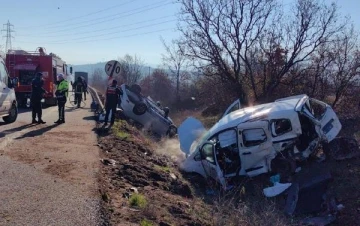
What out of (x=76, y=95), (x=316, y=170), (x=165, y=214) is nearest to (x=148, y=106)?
(x=76, y=95)

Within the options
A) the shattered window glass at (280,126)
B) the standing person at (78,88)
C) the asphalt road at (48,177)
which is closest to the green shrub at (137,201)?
the asphalt road at (48,177)

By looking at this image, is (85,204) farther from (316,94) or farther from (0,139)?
(316,94)

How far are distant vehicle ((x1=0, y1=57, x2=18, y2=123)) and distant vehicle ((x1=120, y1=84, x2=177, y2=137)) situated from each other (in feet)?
14.6

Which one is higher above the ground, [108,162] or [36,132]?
[36,132]

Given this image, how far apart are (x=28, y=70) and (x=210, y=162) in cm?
1427

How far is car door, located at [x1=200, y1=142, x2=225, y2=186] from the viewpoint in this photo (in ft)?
31.3

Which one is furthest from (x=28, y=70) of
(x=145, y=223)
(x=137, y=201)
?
(x=145, y=223)

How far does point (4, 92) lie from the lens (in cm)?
1227

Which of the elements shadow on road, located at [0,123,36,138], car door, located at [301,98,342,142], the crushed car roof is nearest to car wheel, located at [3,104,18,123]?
shadow on road, located at [0,123,36,138]

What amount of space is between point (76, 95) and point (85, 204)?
1632cm

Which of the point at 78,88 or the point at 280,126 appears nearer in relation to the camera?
the point at 280,126

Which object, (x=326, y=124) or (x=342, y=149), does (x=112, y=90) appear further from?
(x=342, y=149)

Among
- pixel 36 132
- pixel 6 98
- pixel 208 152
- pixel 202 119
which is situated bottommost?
pixel 202 119

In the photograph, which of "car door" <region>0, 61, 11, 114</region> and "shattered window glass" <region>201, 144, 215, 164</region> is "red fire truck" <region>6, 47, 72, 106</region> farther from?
"shattered window glass" <region>201, 144, 215, 164</region>
